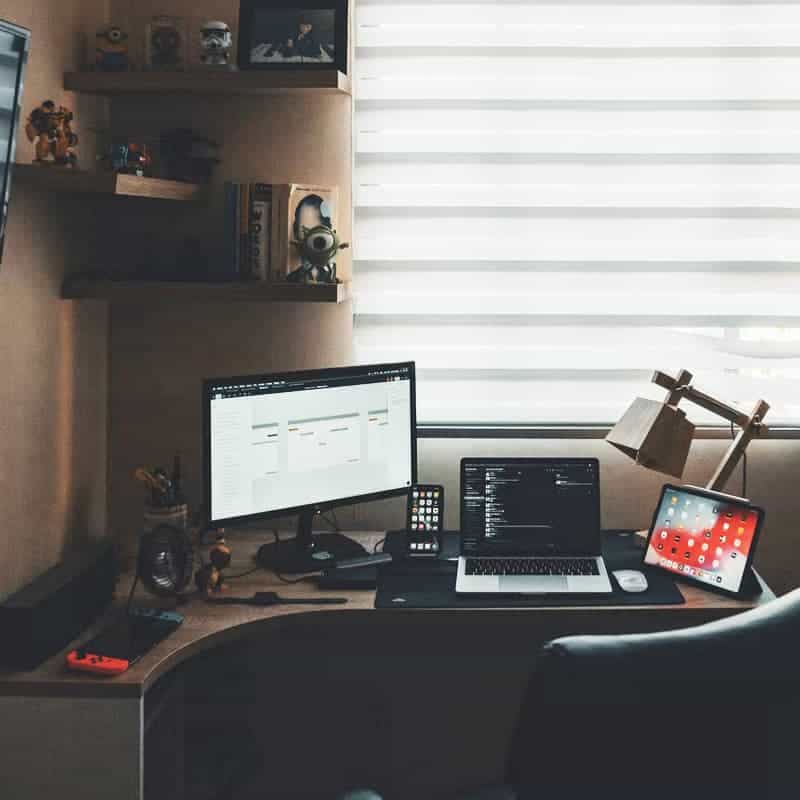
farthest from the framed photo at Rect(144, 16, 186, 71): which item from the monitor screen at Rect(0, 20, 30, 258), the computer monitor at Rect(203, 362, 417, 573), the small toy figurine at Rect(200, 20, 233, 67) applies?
the computer monitor at Rect(203, 362, 417, 573)

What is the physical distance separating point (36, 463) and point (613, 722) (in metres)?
1.52

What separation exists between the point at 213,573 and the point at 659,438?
3.46ft

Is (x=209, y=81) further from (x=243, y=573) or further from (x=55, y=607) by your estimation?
(x=55, y=607)

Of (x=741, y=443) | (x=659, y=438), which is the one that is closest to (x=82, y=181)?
(x=659, y=438)

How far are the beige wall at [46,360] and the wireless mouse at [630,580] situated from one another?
1277mm

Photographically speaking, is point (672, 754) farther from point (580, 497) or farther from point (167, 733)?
point (167, 733)

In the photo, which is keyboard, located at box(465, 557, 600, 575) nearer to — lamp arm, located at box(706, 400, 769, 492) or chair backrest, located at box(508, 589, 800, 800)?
lamp arm, located at box(706, 400, 769, 492)

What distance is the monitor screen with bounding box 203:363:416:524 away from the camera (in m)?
2.38

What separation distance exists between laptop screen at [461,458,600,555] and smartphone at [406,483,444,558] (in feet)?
0.29

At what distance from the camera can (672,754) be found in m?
1.28

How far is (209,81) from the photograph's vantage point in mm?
2555

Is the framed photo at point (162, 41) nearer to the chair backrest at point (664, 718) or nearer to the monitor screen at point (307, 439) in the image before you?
the monitor screen at point (307, 439)

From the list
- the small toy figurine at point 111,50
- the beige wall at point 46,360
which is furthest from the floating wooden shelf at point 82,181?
the small toy figurine at point 111,50

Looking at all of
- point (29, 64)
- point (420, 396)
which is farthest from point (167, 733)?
point (29, 64)
